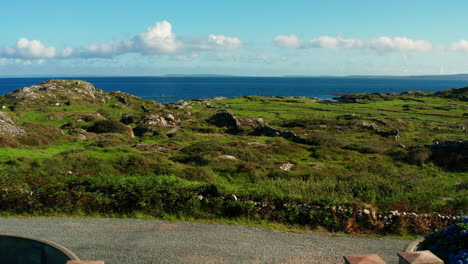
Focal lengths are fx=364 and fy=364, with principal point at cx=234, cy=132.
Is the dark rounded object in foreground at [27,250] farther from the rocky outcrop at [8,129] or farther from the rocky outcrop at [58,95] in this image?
the rocky outcrop at [58,95]

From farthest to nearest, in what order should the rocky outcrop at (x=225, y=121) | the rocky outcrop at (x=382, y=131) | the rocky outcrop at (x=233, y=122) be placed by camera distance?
the rocky outcrop at (x=225, y=121)
the rocky outcrop at (x=233, y=122)
the rocky outcrop at (x=382, y=131)

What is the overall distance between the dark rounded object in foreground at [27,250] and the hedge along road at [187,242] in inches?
67.1

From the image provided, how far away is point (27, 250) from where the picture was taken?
12766mm

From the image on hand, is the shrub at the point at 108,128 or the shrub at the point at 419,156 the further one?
the shrub at the point at 108,128

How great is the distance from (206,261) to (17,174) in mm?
14022

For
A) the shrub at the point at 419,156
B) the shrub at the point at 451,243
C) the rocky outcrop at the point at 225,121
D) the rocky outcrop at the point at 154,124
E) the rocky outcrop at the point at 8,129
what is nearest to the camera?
the shrub at the point at 451,243

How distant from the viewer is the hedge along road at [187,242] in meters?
13.9

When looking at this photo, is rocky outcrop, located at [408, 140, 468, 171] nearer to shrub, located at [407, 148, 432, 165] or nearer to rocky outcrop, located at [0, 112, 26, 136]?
shrub, located at [407, 148, 432, 165]

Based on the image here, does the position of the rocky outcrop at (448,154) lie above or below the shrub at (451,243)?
below

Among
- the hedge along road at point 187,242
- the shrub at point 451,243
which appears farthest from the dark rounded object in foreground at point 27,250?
the shrub at point 451,243

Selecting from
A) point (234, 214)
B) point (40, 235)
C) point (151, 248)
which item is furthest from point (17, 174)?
point (234, 214)

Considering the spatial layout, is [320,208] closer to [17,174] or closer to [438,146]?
[17,174]

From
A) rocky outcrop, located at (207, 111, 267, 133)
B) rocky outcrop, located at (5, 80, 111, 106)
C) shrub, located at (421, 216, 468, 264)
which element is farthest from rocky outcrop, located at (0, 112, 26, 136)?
shrub, located at (421, 216, 468, 264)

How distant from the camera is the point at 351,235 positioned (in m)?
16.6
